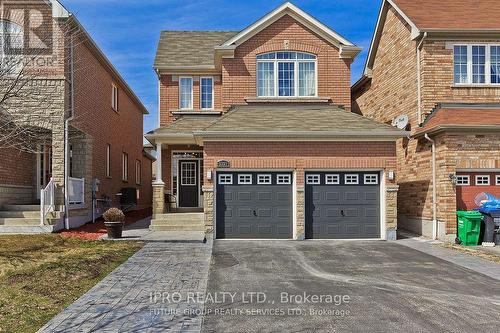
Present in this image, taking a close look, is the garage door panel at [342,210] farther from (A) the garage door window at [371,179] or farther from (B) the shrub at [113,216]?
(B) the shrub at [113,216]

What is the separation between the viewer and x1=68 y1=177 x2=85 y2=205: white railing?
16.1m

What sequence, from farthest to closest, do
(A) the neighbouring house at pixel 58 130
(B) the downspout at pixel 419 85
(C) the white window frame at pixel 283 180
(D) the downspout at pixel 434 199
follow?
(B) the downspout at pixel 419 85 → (D) the downspout at pixel 434 199 → (C) the white window frame at pixel 283 180 → (A) the neighbouring house at pixel 58 130

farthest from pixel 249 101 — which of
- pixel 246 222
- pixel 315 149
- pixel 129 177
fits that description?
pixel 129 177

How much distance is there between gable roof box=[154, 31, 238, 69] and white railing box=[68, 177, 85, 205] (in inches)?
263

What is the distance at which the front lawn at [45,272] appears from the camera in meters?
6.88

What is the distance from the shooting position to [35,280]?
8633 millimetres

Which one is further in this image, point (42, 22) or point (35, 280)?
point (42, 22)

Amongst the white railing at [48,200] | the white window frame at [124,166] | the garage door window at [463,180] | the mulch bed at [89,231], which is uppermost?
the white window frame at [124,166]

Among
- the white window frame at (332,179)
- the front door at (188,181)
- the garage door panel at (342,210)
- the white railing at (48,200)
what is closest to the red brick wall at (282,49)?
the front door at (188,181)

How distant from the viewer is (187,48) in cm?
2219

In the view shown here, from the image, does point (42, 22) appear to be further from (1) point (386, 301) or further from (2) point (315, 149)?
(1) point (386, 301)

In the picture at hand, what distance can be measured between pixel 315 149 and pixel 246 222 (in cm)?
357

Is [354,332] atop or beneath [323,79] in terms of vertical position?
beneath

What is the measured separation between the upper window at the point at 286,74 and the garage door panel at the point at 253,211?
4.74m
